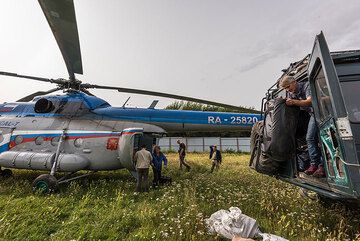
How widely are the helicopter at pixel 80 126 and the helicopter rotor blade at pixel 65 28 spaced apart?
0.07m

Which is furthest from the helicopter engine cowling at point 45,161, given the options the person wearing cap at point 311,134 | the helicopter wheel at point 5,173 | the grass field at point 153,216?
the person wearing cap at point 311,134

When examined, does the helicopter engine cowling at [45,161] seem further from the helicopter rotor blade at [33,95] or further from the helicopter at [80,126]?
the helicopter rotor blade at [33,95]

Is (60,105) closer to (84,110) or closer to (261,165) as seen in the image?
(84,110)

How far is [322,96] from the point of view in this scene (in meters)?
3.86

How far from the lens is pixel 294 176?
4.95 m

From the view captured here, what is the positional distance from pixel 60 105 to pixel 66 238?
273 inches

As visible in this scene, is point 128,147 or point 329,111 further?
point 128,147

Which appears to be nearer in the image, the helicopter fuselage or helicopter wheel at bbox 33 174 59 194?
helicopter wheel at bbox 33 174 59 194

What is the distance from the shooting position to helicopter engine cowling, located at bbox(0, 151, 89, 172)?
8.99 m

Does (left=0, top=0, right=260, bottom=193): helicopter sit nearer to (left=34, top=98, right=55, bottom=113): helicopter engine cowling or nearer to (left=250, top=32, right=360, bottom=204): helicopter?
(left=34, top=98, right=55, bottom=113): helicopter engine cowling

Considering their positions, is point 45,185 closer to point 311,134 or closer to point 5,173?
point 5,173

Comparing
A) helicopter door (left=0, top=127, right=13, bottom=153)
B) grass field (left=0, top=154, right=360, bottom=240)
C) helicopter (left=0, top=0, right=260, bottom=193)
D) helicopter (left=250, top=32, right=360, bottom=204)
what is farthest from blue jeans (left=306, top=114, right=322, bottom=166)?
helicopter door (left=0, top=127, right=13, bottom=153)

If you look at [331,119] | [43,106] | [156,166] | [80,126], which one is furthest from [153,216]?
[43,106]

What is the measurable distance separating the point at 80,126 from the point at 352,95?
8764mm
